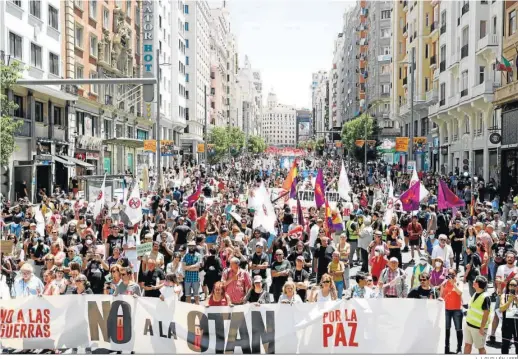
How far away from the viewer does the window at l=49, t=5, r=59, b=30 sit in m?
34.2

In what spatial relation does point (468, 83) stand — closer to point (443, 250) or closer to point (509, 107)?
point (509, 107)

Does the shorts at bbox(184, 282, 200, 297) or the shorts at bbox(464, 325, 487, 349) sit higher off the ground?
the shorts at bbox(184, 282, 200, 297)

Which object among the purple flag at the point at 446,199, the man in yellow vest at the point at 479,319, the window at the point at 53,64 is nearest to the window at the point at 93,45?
the window at the point at 53,64

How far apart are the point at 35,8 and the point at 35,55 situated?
2.32 meters

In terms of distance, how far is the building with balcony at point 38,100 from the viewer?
29.4 m

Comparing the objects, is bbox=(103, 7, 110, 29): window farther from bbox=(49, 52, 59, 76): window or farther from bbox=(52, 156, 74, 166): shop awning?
bbox=(52, 156, 74, 166): shop awning

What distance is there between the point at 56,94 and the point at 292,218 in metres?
20.4

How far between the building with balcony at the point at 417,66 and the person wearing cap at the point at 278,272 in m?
39.4

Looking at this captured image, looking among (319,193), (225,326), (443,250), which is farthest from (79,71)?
(225,326)

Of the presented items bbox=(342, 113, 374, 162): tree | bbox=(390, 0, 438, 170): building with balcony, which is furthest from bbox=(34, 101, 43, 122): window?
bbox=(342, 113, 374, 162): tree

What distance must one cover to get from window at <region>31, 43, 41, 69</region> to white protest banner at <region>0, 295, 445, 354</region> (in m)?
24.6

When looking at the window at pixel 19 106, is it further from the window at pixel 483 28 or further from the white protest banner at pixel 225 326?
the window at pixel 483 28

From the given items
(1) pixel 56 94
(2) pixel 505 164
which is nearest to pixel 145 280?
(1) pixel 56 94

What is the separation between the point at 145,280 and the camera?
33.0 feet
